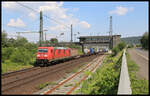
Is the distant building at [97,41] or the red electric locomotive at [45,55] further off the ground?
the distant building at [97,41]

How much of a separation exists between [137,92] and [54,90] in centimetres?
544

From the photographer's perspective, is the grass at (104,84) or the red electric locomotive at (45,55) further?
the red electric locomotive at (45,55)

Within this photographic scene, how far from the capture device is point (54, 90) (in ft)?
31.7

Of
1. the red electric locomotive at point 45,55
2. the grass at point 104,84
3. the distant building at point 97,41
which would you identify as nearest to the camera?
the grass at point 104,84

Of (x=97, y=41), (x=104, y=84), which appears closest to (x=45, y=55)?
(x=104, y=84)

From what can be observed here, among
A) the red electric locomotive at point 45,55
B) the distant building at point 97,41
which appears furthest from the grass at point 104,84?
the distant building at point 97,41

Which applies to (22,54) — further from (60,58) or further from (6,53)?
(60,58)

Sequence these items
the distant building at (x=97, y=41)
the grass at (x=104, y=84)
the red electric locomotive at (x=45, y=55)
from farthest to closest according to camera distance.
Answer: the distant building at (x=97, y=41), the red electric locomotive at (x=45, y=55), the grass at (x=104, y=84)

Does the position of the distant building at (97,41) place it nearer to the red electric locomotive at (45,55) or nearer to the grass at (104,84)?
the red electric locomotive at (45,55)

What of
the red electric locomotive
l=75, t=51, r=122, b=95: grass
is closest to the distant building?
the red electric locomotive

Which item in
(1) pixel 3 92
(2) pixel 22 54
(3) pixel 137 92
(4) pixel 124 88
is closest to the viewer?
(4) pixel 124 88

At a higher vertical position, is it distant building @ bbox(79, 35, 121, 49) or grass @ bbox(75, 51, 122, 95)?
distant building @ bbox(79, 35, 121, 49)

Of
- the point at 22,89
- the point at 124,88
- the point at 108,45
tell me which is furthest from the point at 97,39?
the point at 124,88

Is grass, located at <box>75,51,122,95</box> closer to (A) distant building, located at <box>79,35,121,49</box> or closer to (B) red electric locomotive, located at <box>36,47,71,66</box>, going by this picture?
(B) red electric locomotive, located at <box>36,47,71,66</box>
